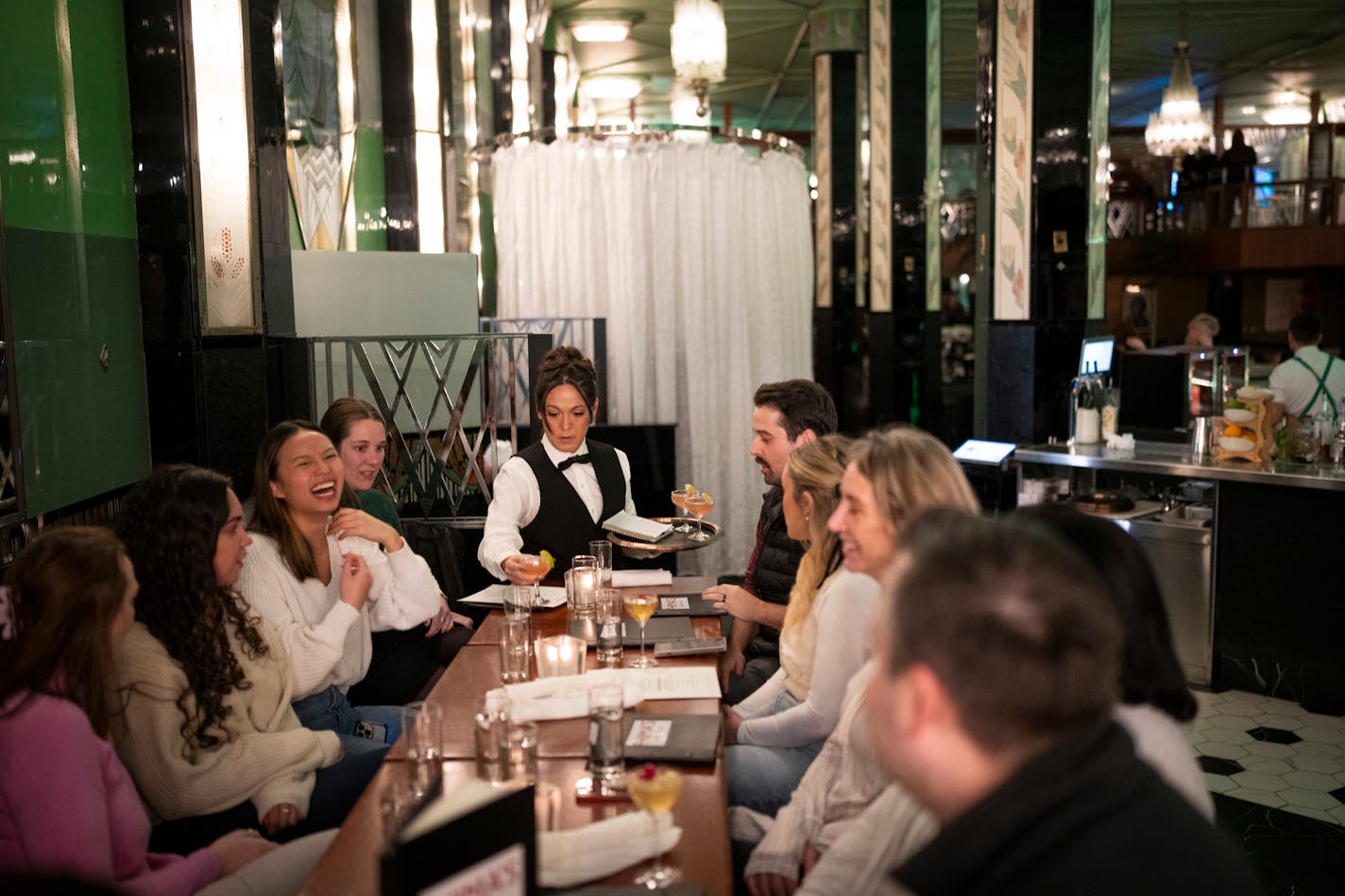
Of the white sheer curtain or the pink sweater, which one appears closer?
the pink sweater

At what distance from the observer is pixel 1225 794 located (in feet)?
13.2

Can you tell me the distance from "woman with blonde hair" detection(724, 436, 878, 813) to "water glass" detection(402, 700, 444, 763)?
869 mm

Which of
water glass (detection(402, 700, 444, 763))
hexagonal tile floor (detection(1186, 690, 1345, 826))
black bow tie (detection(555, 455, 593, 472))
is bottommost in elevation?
hexagonal tile floor (detection(1186, 690, 1345, 826))

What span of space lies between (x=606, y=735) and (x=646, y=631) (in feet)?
3.48

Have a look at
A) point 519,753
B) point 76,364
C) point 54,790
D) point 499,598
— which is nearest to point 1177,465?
point 499,598

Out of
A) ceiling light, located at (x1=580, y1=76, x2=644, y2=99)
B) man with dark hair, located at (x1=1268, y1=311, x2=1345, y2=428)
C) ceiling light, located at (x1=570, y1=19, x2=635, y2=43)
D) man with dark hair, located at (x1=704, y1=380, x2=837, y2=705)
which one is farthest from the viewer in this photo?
ceiling light, located at (x1=580, y1=76, x2=644, y2=99)

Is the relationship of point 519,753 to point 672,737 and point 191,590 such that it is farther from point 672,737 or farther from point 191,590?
point 191,590

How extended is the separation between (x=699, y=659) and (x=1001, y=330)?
15.4ft

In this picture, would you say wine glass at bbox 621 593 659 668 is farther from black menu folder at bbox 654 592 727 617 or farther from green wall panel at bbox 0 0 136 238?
green wall panel at bbox 0 0 136 238

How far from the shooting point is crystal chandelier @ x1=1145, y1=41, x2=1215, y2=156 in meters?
10.5

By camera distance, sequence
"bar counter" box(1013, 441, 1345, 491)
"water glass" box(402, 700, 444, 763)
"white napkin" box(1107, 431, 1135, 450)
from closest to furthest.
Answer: "water glass" box(402, 700, 444, 763)
"bar counter" box(1013, 441, 1345, 491)
"white napkin" box(1107, 431, 1135, 450)

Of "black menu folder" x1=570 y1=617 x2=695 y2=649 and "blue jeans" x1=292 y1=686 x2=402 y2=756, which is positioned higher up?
"black menu folder" x1=570 y1=617 x2=695 y2=649

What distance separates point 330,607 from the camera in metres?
3.18

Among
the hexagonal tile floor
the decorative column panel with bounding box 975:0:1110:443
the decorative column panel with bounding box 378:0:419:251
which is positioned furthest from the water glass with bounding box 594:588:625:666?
the decorative column panel with bounding box 975:0:1110:443
